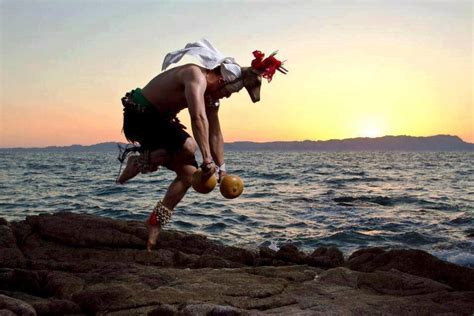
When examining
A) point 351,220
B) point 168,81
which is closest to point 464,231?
point 351,220

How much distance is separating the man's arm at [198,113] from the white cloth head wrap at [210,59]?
0.28 metres

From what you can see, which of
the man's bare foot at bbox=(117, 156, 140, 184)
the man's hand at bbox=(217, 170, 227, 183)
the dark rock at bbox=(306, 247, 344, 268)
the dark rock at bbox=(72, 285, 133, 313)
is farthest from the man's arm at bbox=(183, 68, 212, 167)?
the dark rock at bbox=(306, 247, 344, 268)

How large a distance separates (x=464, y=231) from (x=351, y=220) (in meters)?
2.50

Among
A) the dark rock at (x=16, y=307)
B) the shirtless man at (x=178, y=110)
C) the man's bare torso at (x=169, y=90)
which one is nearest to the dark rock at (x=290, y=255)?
the shirtless man at (x=178, y=110)

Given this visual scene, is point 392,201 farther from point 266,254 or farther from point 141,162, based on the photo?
point 141,162

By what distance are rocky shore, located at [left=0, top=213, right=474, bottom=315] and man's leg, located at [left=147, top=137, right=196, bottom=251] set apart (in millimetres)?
279

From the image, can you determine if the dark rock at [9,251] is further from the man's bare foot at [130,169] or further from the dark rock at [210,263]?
the dark rock at [210,263]

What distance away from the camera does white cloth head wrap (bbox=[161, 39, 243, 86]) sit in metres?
5.34

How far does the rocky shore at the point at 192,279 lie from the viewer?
12.7ft

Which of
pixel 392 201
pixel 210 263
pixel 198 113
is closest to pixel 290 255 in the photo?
pixel 210 263

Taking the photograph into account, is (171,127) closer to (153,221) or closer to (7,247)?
(153,221)

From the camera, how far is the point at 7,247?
6043 mm

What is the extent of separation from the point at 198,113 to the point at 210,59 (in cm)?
71

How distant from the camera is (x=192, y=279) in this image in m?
4.59
